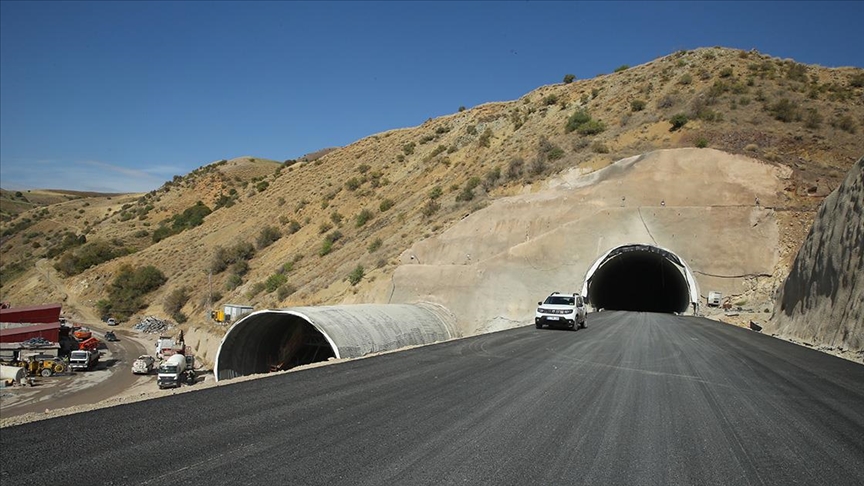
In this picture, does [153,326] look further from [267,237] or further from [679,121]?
[679,121]

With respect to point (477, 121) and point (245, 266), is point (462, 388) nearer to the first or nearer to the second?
point (245, 266)

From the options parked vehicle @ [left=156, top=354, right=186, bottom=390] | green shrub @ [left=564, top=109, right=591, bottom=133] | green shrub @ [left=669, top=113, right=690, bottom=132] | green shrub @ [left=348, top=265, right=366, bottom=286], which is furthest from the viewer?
green shrub @ [left=564, top=109, right=591, bottom=133]

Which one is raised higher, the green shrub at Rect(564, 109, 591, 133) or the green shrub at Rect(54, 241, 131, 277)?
the green shrub at Rect(564, 109, 591, 133)

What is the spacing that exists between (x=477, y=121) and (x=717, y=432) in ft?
237

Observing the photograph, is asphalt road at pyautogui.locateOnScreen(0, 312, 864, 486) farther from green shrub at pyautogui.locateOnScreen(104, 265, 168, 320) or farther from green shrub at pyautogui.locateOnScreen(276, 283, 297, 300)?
green shrub at pyautogui.locateOnScreen(104, 265, 168, 320)

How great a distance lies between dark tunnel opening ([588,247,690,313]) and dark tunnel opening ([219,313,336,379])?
17989 mm

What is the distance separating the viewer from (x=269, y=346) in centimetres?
2477

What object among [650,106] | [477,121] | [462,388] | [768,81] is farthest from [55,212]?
[462,388]

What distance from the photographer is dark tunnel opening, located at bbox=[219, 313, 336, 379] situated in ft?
72.2

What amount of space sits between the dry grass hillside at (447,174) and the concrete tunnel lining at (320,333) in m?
10.5

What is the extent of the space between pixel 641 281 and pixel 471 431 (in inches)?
1895

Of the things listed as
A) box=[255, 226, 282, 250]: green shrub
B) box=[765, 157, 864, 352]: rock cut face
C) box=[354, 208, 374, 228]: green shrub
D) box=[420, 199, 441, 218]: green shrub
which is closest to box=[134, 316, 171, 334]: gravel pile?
box=[255, 226, 282, 250]: green shrub

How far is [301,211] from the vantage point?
240ft

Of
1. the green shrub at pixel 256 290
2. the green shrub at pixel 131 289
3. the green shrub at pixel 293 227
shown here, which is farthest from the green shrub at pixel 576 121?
the green shrub at pixel 131 289
